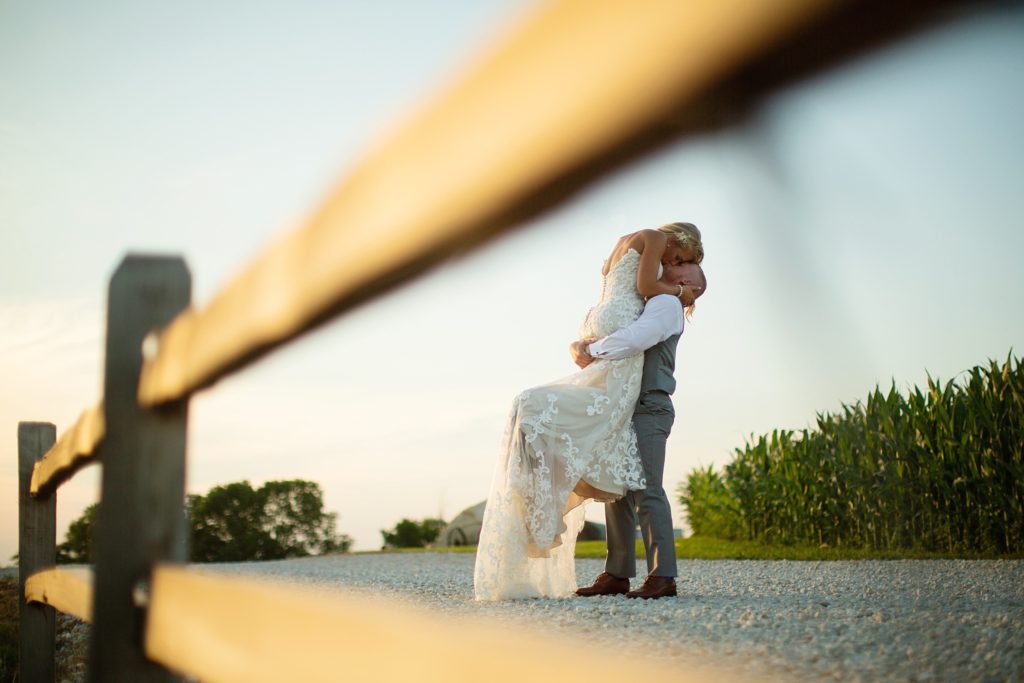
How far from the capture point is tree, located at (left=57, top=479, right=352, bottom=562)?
49.4ft

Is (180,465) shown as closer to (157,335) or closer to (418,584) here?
(157,335)

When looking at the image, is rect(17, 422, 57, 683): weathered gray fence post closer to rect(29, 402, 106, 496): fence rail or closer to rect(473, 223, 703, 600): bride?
rect(29, 402, 106, 496): fence rail

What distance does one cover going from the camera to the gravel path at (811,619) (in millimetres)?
1384

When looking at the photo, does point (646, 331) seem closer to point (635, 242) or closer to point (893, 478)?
point (635, 242)

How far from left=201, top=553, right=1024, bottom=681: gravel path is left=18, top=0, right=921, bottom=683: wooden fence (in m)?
0.27

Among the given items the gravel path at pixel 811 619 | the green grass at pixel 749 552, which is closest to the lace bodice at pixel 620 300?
the gravel path at pixel 811 619

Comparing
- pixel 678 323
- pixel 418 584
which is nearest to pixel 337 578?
pixel 418 584

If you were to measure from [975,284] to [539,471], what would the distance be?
194 inches

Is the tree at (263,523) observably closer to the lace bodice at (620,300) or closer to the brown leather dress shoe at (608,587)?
the brown leather dress shoe at (608,587)

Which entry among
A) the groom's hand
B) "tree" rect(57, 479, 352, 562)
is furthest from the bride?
"tree" rect(57, 479, 352, 562)

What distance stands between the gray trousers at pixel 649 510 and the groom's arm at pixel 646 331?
0.37 m

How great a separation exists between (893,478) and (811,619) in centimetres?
421

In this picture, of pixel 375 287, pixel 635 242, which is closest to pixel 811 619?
pixel 635 242

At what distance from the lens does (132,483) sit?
2041 millimetres
